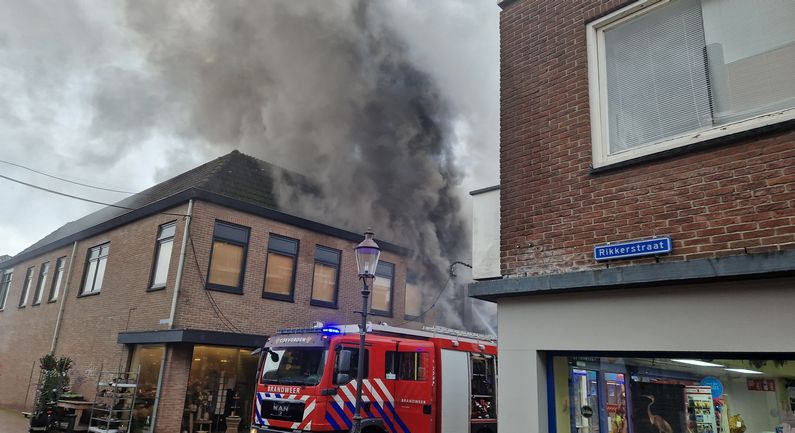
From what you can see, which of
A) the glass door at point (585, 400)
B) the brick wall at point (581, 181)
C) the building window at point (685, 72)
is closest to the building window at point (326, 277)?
the brick wall at point (581, 181)

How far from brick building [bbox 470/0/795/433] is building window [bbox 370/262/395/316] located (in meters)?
12.1

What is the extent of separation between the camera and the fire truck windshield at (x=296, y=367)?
27.0 feet

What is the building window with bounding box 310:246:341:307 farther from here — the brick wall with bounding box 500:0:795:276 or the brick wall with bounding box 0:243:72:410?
the brick wall with bounding box 500:0:795:276

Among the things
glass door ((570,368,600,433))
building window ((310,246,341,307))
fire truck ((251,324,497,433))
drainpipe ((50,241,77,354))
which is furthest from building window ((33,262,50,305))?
glass door ((570,368,600,433))

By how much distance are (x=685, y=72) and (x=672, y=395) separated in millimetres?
2496

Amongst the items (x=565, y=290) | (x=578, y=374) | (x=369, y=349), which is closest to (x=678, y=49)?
(x=565, y=290)

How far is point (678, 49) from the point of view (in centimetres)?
424

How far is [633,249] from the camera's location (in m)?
3.86

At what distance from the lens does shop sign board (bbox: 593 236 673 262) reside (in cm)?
372

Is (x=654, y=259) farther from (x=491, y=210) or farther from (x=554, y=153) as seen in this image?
(x=491, y=210)

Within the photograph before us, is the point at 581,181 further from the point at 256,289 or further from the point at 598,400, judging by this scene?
the point at 256,289

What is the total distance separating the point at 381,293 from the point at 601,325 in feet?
43.0

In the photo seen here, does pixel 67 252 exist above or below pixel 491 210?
above

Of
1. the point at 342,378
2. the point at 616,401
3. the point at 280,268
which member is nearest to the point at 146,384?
the point at 280,268
